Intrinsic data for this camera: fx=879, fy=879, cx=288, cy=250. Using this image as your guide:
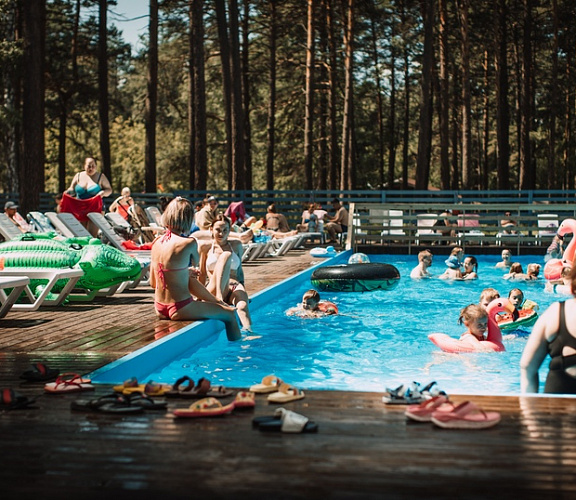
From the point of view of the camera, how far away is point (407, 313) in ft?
42.9

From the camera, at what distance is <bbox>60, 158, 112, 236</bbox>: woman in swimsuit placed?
15.8 meters

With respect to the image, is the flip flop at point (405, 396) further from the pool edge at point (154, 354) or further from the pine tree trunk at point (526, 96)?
the pine tree trunk at point (526, 96)

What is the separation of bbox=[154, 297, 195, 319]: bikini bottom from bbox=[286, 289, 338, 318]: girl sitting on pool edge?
9.62ft

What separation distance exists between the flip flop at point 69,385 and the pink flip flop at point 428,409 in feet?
6.77

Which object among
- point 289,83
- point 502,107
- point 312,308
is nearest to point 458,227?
point 312,308

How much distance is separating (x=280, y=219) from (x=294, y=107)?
22417 millimetres

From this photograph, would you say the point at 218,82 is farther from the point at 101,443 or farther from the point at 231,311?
the point at 101,443

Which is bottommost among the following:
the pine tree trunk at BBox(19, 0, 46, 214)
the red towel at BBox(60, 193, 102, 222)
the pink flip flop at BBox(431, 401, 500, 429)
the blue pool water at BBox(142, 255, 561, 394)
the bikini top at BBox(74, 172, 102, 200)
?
the blue pool water at BBox(142, 255, 561, 394)

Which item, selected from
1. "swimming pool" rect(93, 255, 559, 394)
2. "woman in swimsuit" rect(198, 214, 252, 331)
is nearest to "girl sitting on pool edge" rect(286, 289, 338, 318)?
"swimming pool" rect(93, 255, 559, 394)

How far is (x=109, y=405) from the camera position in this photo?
4879 millimetres

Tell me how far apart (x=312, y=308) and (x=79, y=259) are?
3.16 metres

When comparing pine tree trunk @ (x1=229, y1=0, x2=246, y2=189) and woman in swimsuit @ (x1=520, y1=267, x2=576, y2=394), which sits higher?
pine tree trunk @ (x1=229, y1=0, x2=246, y2=189)

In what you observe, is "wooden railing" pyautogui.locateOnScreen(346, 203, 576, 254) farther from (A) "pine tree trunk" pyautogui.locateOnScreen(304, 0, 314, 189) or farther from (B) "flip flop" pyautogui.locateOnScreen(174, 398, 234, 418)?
(B) "flip flop" pyautogui.locateOnScreen(174, 398, 234, 418)

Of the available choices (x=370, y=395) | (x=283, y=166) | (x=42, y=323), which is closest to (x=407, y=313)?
(x=42, y=323)
